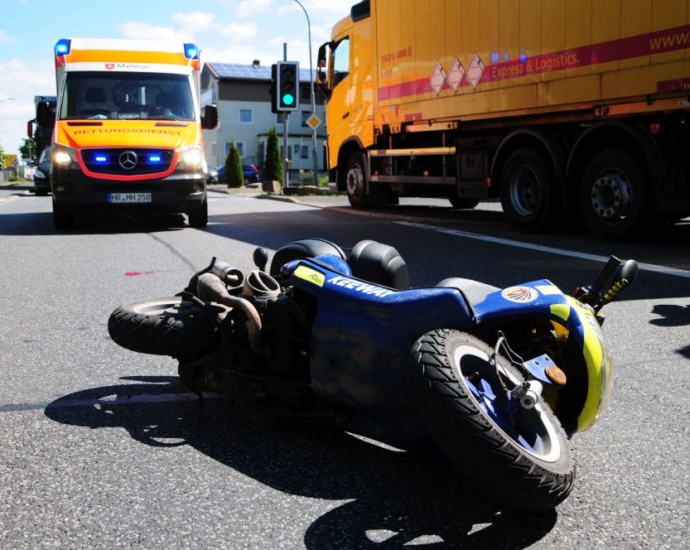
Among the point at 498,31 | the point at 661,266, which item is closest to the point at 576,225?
the point at 498,31

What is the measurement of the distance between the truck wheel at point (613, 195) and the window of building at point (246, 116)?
69.2 meters

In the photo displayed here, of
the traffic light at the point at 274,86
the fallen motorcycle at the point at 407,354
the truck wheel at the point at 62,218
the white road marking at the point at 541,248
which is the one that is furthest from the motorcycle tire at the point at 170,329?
the traffic light at the point at 274,86

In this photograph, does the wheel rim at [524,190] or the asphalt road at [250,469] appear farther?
the wheel rim at [524,190]

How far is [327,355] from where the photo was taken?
10.6ft

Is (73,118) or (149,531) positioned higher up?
(73,118)

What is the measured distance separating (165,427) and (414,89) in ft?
42.9

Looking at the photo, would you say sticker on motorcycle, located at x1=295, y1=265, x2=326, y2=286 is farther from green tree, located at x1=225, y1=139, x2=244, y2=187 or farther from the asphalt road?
green tree, located at x1=225, y1=139, x2=244, y2=187

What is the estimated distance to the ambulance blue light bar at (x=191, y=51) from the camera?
14.9 metres

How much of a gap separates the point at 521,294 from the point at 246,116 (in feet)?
256

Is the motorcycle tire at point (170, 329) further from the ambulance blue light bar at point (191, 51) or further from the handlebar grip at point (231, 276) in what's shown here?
the ambulance blue light bar at point (191, 51)

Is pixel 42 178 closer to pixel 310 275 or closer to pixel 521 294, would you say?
pixel 310 275

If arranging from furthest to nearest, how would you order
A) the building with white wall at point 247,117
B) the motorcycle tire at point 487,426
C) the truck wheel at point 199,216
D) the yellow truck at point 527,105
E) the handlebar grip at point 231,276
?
1. the building with white wall at point 247,117
2. the truck wheel at point 199,216
3. the yellow truck at point 527,105
4. the handlebar grip at point 231,276
5. the motorcycle tire at point 487,426

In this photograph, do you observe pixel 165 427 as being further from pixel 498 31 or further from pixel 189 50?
pixel 189 50

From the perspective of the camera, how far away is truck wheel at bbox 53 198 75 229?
546 inches
